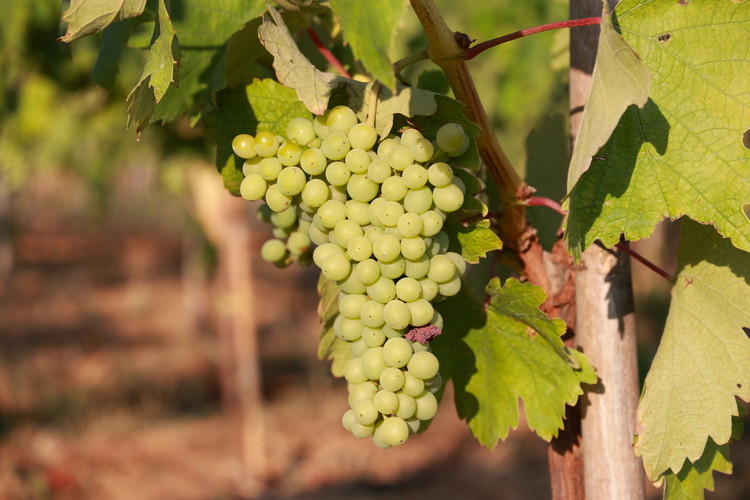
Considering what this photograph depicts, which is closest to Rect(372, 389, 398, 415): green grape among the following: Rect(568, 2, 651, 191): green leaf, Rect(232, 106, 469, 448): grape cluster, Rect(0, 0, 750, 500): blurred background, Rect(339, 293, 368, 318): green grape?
Rect(232, 106, 469, 448): grape cluster

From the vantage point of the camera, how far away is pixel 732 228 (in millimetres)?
838

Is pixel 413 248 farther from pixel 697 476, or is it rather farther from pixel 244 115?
pixel 697 476

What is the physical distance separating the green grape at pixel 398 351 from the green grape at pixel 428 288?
4 cm

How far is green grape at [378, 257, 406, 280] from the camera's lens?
87cm

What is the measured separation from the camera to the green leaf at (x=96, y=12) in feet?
2.67

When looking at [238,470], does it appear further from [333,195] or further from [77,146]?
[77,146]

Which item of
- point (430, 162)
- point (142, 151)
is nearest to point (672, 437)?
point (430, 162)

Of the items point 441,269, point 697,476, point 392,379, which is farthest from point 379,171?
point 697,476

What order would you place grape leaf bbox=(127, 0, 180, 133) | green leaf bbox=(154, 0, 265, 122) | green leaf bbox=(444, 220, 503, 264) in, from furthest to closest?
1. green leaf bbox=(154, 0, 265, 122)
2. green leaf bbox=(444, 220, 503, 264)
3. grape leaf bbox=(127, 0, 180, 133)

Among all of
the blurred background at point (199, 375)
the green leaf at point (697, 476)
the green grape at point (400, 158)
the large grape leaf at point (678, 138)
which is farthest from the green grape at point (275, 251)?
the blurred background at point (199, 375)

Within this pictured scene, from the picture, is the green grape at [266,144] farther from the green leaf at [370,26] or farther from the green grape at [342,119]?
the green leaf at [370,26]

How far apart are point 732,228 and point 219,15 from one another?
28.6 inches

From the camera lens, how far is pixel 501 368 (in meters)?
1.04

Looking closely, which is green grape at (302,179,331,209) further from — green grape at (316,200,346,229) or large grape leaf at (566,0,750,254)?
large grape leaf at (566,0,750,254)
